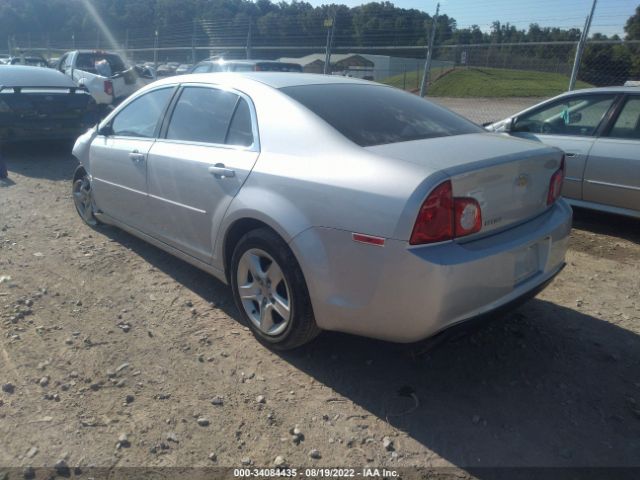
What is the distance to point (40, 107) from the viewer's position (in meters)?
8.43

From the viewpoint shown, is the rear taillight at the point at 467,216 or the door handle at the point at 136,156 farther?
the door handle at the point at 136,156

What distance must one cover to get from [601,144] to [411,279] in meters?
3.89

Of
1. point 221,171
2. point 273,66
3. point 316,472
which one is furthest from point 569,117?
point 273,66

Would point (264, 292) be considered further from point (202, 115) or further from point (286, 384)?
point (202, 115)

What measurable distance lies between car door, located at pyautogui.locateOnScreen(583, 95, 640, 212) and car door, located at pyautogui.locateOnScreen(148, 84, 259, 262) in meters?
3.70

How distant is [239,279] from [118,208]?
1841 mm

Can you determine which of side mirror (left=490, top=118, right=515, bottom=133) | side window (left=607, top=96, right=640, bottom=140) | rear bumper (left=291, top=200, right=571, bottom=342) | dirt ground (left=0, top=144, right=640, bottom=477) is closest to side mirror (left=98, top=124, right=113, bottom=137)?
dirt ground (left=0, top=144, right=640, bottom=477)

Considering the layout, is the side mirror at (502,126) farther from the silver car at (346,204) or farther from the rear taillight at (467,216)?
the rear taillight at (467,216)

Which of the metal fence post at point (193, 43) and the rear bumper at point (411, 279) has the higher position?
the metal fence post at point (193, 43)

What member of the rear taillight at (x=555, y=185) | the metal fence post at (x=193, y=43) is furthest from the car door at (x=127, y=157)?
the metal fence post at (x=193, y=43)

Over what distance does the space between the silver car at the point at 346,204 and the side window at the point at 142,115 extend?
0.11 metres

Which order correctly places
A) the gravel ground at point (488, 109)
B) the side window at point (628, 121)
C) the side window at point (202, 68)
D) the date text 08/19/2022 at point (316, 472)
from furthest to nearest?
the gravel ground at point (488, 109), the side window at point (202, 68), the side window at point (628, 121), the date text 08/19/2022 at point (316, 472)

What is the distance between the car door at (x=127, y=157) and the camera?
413 cm

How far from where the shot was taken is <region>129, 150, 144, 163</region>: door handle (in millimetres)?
4082
